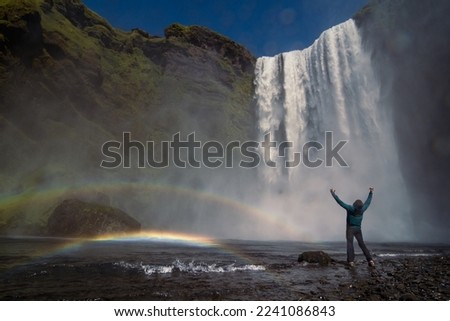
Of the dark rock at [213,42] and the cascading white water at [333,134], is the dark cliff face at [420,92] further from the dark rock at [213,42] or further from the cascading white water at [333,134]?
the dark rock at [213,42]

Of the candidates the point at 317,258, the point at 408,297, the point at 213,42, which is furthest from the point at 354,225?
the point at 213,42

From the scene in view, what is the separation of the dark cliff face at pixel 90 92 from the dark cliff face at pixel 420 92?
29.4 m

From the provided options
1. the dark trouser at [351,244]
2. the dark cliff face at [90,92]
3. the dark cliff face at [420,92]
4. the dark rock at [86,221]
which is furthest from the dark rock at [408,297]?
the dark cliff face at [90,92]

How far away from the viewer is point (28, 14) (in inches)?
1951

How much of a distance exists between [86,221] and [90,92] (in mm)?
31597

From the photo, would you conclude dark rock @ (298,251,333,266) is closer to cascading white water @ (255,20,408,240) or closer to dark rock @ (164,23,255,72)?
cascading white water @ (255,20,408,240)

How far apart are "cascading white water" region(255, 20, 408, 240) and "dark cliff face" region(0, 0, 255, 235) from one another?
1383 centimetres

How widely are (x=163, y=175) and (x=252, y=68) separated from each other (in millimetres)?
35299

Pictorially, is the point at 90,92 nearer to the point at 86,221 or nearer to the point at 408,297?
the point at 86,221

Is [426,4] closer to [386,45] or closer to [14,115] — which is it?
[386,45]

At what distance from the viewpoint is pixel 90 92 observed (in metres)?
56.3

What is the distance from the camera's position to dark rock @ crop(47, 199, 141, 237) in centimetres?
3105

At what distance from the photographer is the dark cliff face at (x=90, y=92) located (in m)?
47.4
